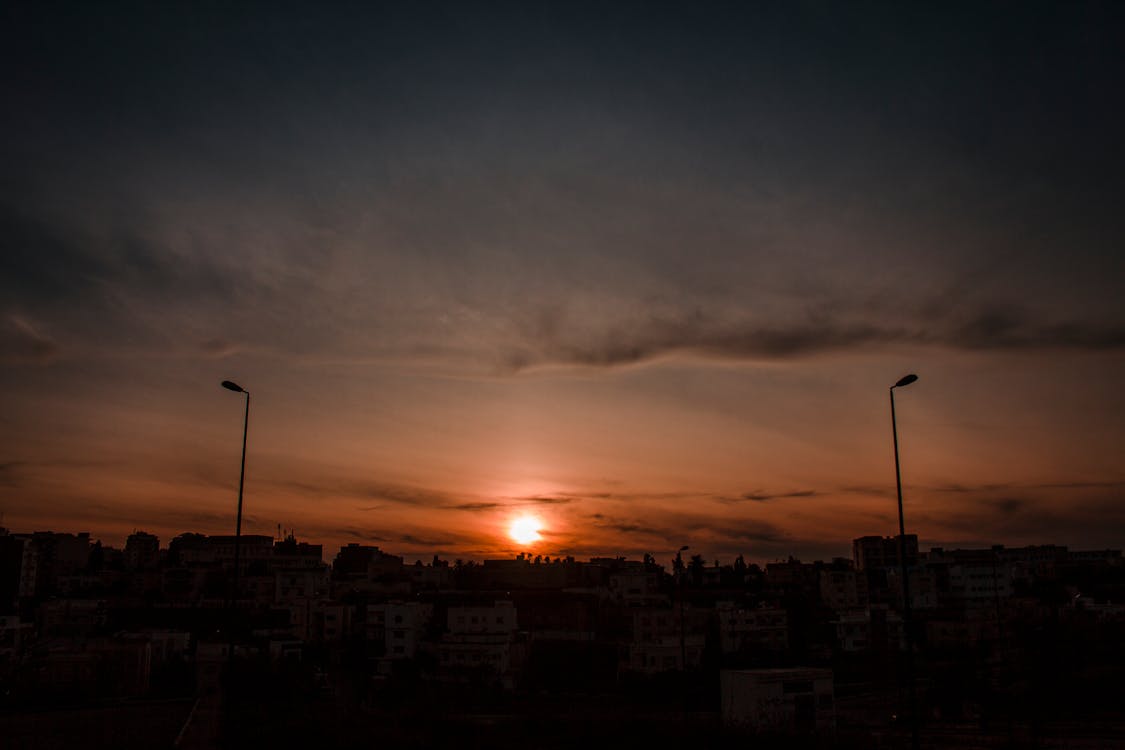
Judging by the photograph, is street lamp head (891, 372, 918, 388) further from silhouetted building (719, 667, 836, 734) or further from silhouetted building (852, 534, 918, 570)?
silhouetted building (852, 534, 918, 570)

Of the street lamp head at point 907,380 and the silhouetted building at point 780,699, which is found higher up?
the street lamp head at point 907,380

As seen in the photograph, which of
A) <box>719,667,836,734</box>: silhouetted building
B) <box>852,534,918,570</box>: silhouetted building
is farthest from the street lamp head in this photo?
<box>852,534,918,570</box>: silhouetted building

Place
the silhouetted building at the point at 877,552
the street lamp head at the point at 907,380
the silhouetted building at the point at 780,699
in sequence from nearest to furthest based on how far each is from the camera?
the street lamp head at the point at 907,380 < the silhouetted building at the point at 780,699 < the silhouetted building at the point at 877,552

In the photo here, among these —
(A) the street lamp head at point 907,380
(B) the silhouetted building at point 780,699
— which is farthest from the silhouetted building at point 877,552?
(A) the street lamp head at point 907,380

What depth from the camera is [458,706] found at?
51.9 meters

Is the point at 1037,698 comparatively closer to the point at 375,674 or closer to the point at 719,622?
the point at 719,622

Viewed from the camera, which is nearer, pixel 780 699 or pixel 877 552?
pixel 780 699

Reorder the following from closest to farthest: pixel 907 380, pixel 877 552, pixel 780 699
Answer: pixel 907 380, pixel 780 699, pixel 877 552

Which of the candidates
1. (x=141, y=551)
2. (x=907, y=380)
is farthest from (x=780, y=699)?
(x=141, y=551)

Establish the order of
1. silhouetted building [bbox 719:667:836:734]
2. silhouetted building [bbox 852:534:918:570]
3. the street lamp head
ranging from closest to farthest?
the street lamp head < silhouetted building [bbox 719:667:836:734] < silhouetted building [bbox 852:534:918:570]

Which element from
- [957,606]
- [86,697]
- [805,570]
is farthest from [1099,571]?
[86,697]

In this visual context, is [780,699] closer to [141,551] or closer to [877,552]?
[877,552]

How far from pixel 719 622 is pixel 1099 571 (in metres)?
77.1

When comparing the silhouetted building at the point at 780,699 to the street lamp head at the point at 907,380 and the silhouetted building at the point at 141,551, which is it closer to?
the street lamp head at the point at 907,380
